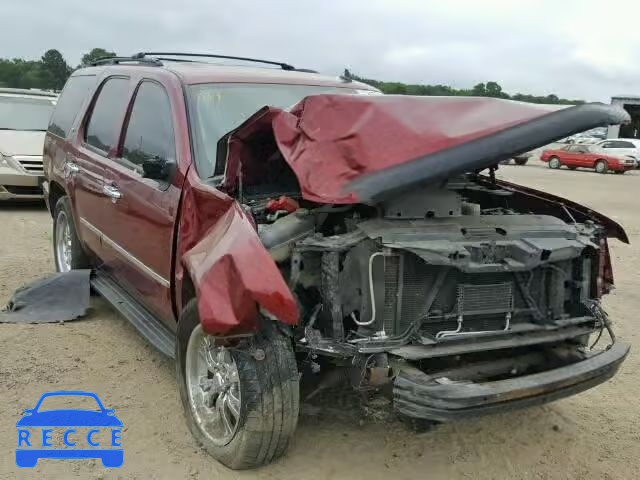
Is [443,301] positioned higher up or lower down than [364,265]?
lower down

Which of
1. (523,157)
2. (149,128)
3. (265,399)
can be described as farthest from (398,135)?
(523,157)

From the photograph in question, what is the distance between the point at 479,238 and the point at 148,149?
2220mm

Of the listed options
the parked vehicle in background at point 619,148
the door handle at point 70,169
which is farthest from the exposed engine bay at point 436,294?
the parked vehicle in background at point 619,148

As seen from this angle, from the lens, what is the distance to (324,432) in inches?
141

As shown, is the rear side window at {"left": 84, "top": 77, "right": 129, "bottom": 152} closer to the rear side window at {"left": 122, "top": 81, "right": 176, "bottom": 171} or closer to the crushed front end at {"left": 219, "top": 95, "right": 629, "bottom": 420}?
the rear side window at {"left": 122, "top": 81, "right": 176, "bottom": 171}

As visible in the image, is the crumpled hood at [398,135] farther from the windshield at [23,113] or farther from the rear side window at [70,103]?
the windshield at [23,113]

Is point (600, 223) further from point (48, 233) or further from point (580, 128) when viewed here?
point (48, 233)

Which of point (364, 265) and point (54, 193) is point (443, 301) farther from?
→ point (54, 193)

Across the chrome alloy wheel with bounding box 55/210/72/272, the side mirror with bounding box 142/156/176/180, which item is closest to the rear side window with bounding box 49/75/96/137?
the chrome alloy wheel with bounding box 55/210/72/272

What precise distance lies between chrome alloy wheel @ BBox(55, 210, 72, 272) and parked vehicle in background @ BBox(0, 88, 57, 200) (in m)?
4.61

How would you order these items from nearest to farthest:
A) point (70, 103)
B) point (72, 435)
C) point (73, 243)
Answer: point (72, 435) → point (73, 243) → point (70, 103)

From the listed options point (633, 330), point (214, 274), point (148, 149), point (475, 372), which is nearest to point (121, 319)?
point (148, 149)

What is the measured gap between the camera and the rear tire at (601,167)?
30500 mm

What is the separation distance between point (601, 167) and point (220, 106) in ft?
99.5
